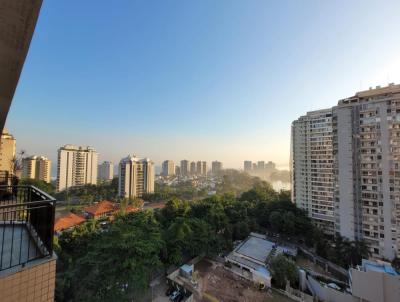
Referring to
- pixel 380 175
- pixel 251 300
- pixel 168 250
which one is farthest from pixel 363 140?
pixel 168 250

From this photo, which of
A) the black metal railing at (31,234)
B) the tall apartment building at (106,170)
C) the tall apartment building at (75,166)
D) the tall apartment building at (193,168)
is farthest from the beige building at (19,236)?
the tall apartment building at (193,168)

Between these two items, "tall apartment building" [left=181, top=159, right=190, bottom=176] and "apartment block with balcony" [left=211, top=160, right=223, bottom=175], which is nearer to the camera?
"tall apartment building" [left=181, top=159, right=190, bottom=176]

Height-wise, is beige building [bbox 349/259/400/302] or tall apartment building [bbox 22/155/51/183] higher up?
tall apartment building [bbox 22/155/51/183]

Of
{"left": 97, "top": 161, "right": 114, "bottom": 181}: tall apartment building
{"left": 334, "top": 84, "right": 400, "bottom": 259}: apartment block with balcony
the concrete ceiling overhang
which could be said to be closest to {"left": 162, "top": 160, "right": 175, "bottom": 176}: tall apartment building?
{"left": 97, "top": 161, "right": 114, "bottom": 181}: tall apartment building

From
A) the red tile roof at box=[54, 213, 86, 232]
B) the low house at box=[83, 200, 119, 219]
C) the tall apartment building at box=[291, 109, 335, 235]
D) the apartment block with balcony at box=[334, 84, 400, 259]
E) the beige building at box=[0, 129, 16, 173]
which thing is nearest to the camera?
the apartment block with balcony at box=[334, 84, 400, 259]

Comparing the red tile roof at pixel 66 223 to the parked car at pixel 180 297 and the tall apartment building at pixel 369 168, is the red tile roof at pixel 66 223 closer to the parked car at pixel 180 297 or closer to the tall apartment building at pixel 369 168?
the parked car at pixel 180 297

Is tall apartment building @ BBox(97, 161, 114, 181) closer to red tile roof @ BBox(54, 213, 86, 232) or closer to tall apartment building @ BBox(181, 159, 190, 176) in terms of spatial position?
tall apartment building @ BBox(181, 159, 190, 176)
